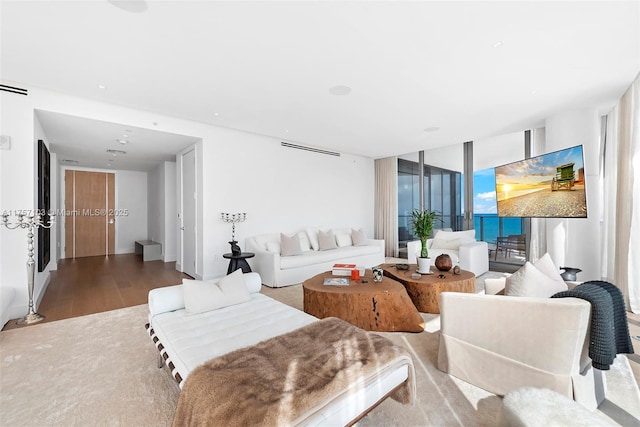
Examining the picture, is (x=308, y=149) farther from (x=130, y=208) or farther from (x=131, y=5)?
(x=130, y=208)

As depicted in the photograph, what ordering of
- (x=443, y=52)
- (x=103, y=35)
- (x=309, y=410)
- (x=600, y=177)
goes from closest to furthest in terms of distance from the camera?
(x=309, y=410), (x=103, y=35), (x=443, y=52), (x=600, y=177)

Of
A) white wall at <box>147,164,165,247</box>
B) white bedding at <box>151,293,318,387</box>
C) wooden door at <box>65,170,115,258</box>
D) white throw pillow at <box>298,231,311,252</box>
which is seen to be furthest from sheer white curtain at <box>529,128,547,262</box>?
wooden door at <box>65,170,115,258</box>

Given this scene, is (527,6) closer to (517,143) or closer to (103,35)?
(103,35)

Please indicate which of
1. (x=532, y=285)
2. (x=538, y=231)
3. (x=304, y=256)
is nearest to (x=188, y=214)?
(x=304, y=256)

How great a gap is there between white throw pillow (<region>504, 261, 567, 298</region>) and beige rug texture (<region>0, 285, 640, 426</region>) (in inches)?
27.2

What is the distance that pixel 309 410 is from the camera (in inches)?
46.6

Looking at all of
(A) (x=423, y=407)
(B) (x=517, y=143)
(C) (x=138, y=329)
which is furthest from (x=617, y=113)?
(C) (x=138, y=329)

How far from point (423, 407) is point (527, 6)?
9.21 ft

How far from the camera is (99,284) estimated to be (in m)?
4.71

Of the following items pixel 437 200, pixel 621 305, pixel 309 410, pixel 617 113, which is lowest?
pixel 309 410

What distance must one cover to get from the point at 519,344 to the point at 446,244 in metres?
3.94

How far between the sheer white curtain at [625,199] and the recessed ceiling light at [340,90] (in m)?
3.13

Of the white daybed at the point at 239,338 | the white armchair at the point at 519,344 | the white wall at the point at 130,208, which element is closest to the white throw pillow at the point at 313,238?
the white daybed at the point at 239,338

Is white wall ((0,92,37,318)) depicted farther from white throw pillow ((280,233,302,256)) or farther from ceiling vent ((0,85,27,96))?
white throw pillow ((280,233,302,256))
